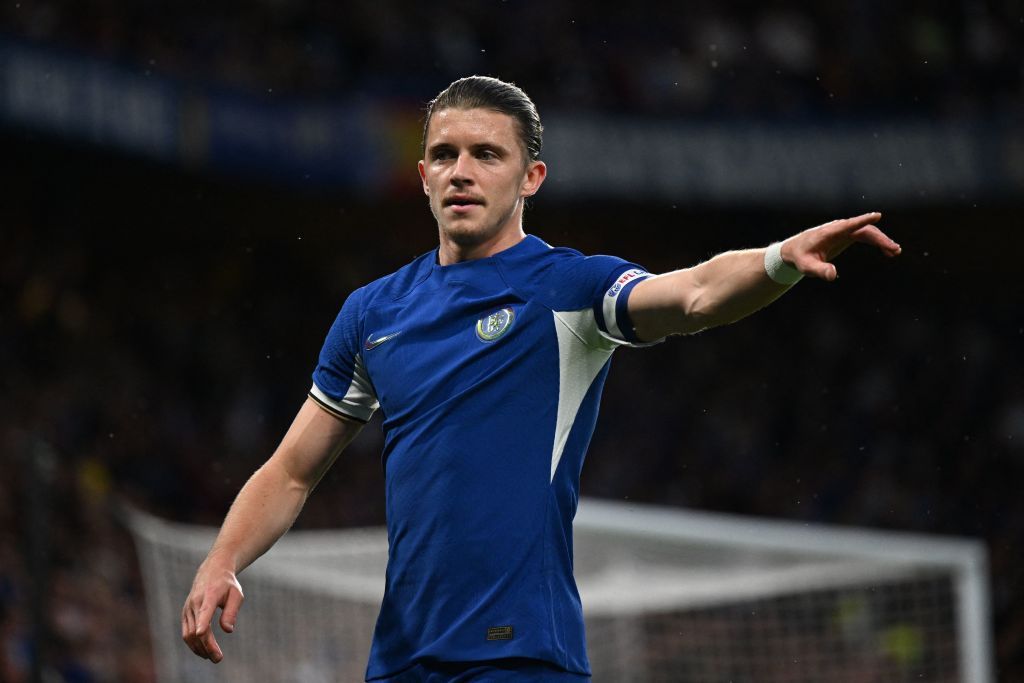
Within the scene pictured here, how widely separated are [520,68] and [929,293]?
5578mm

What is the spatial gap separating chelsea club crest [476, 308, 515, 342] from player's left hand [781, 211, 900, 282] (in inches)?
26.4

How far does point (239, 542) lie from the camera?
11.0 ft

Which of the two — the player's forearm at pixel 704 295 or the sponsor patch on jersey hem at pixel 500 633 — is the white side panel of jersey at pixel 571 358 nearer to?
the player's forearm at pixel 704 295

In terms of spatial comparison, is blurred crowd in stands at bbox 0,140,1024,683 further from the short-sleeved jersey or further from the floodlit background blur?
the short-sleeved jersey

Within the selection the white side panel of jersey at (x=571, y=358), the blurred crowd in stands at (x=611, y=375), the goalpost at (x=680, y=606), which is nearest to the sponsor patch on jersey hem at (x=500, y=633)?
the white side panel of jersey at (x=571, y=358)

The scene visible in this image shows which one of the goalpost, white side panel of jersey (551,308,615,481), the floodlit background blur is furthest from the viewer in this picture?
the floodlit background blur

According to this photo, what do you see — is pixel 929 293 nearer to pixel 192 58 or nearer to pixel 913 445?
pixel 913 445

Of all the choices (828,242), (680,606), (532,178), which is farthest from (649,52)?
(828,242)

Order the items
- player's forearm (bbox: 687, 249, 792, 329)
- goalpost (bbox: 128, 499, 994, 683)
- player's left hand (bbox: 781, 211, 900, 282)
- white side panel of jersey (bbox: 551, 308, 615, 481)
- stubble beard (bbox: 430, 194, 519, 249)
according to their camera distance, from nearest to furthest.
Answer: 1. player's left hand (bbox: 781, 211, 900, 282)
2. player's forearm (bbox: 687, 249, 792, 329)
3. white side panel of jersey (bbox: 551, 308, 615, 481)
4. stubble beard (bbox: 430, 194, 519, 249)
5. goalpost (bbox: 128, 499, 994, 683)

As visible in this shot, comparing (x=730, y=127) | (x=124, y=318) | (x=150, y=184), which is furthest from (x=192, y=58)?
(x=730, y=127)

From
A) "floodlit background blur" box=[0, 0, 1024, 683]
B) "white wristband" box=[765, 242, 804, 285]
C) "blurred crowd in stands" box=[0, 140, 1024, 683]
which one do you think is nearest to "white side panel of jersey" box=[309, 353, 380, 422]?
"white wristband" box=[765, 242, 804, 285]

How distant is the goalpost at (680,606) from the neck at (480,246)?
467 cm

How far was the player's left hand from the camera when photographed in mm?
2691

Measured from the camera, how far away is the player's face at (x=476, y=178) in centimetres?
327
